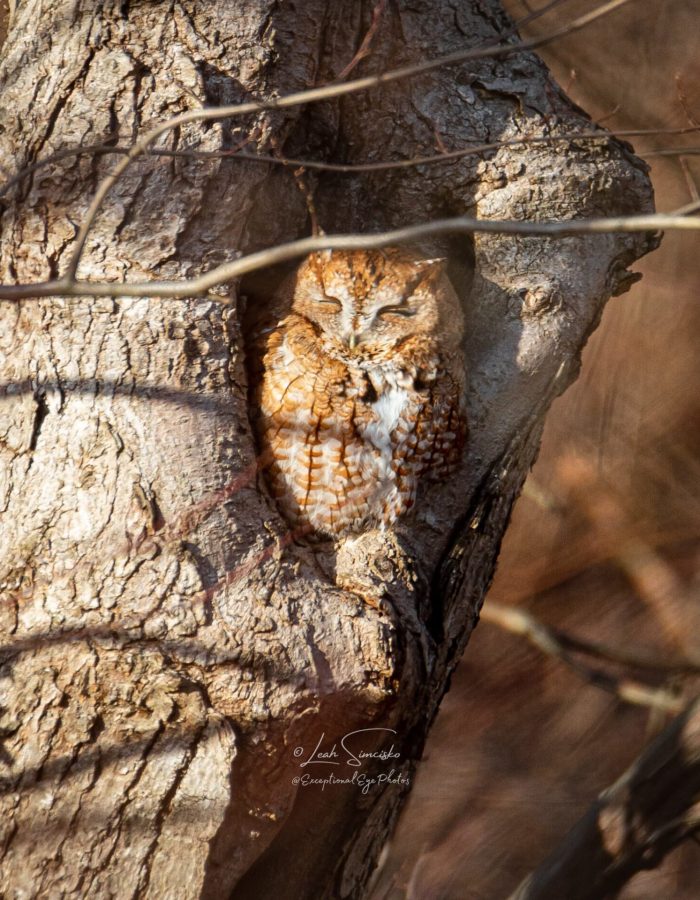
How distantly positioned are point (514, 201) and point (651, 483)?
68.9 inches

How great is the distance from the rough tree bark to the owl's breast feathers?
0.27 feet

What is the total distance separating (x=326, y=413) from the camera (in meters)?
2.20

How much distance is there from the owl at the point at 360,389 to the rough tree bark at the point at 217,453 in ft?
0.29

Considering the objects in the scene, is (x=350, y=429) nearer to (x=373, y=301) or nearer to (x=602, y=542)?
(x=373, y=301)

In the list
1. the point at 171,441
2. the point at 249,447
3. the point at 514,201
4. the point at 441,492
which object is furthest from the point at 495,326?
the point at 171,441

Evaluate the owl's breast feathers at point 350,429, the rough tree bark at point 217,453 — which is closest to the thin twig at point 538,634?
the rough tree bark at point 217,453

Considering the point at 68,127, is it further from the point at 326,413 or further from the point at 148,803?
the point at 148,803

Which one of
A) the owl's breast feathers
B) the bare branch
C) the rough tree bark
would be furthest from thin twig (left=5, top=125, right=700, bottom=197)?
the bare branch

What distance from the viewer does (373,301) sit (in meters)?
2.47

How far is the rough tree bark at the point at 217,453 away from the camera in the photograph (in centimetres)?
177

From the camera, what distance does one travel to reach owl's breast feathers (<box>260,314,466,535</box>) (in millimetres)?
2170

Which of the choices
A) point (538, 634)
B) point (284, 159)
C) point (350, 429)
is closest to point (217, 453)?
point (350, 429)

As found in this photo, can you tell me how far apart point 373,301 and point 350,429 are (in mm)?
442

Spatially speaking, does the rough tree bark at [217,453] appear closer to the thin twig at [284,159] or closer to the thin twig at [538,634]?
the thin twig at [284,159]
